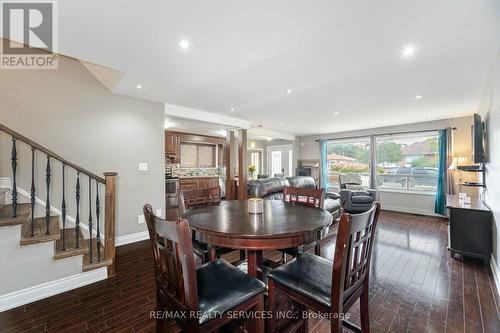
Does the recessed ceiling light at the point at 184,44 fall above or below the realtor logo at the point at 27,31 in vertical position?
below

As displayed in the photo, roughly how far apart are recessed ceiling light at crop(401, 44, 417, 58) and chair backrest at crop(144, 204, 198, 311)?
2558 mm

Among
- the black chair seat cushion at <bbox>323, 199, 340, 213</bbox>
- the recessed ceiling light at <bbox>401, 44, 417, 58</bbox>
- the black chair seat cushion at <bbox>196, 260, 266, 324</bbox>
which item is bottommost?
the black chair seat cushion at <bbox>323, 199, 340, 213</bbox>

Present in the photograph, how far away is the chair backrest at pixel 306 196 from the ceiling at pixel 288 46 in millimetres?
1422

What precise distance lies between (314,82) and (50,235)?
345 cm

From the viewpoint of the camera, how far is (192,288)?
99cm

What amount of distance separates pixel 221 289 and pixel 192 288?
24 centimetres

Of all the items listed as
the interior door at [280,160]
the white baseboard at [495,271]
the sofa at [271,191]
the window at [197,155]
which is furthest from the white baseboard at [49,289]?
the interior door at [280,160]

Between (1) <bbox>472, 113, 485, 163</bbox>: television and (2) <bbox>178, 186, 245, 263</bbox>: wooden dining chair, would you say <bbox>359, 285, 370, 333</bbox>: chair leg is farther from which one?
(1) <bbox>472, 113, 485, 163</bbox>: television

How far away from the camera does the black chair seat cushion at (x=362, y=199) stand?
492 cm

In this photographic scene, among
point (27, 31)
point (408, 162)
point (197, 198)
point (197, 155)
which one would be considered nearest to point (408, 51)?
point (197, 198)

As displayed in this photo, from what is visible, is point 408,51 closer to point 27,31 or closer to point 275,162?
point 27,31

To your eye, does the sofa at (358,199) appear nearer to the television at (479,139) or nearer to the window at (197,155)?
the television at (479,139)

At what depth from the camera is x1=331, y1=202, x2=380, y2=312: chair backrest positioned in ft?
3.32

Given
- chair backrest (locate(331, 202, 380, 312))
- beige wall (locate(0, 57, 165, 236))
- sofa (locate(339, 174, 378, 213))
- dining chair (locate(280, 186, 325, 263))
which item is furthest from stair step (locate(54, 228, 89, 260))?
sofa (locate(339, 174, 378, 213))
